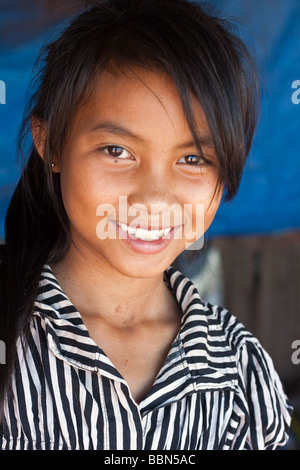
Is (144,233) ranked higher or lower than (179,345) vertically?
higher

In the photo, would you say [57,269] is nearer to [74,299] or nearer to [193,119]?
[74,299]

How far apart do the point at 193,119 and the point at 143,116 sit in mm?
74

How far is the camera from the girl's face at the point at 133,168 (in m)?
0.89

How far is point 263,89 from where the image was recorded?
4.01ft

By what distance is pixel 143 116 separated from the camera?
2.90 ft

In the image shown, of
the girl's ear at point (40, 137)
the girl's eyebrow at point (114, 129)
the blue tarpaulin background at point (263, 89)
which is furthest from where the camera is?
the blue tarpaulin background at point (263, 89)

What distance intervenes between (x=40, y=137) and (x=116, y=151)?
18cm

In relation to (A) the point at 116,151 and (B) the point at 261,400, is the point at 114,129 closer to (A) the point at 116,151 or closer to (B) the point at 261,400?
(A) the point at 116,151

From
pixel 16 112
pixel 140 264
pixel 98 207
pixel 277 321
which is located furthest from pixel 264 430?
pixel 277 321

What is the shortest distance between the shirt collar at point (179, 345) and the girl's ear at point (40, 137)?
0.59 ft

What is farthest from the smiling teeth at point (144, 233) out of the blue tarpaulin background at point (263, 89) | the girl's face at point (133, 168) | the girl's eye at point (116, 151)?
the blue tarpaulin background at point (263, 89)

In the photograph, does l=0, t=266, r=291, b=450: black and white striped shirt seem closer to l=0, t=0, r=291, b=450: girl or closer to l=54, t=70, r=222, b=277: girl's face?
l=0, t=0, r=291, b=450: girl

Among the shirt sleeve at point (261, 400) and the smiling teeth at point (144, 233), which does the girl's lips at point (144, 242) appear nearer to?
the smiling teeth at point (144, 233)

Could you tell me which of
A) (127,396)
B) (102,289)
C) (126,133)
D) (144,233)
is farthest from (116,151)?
(127,396)
